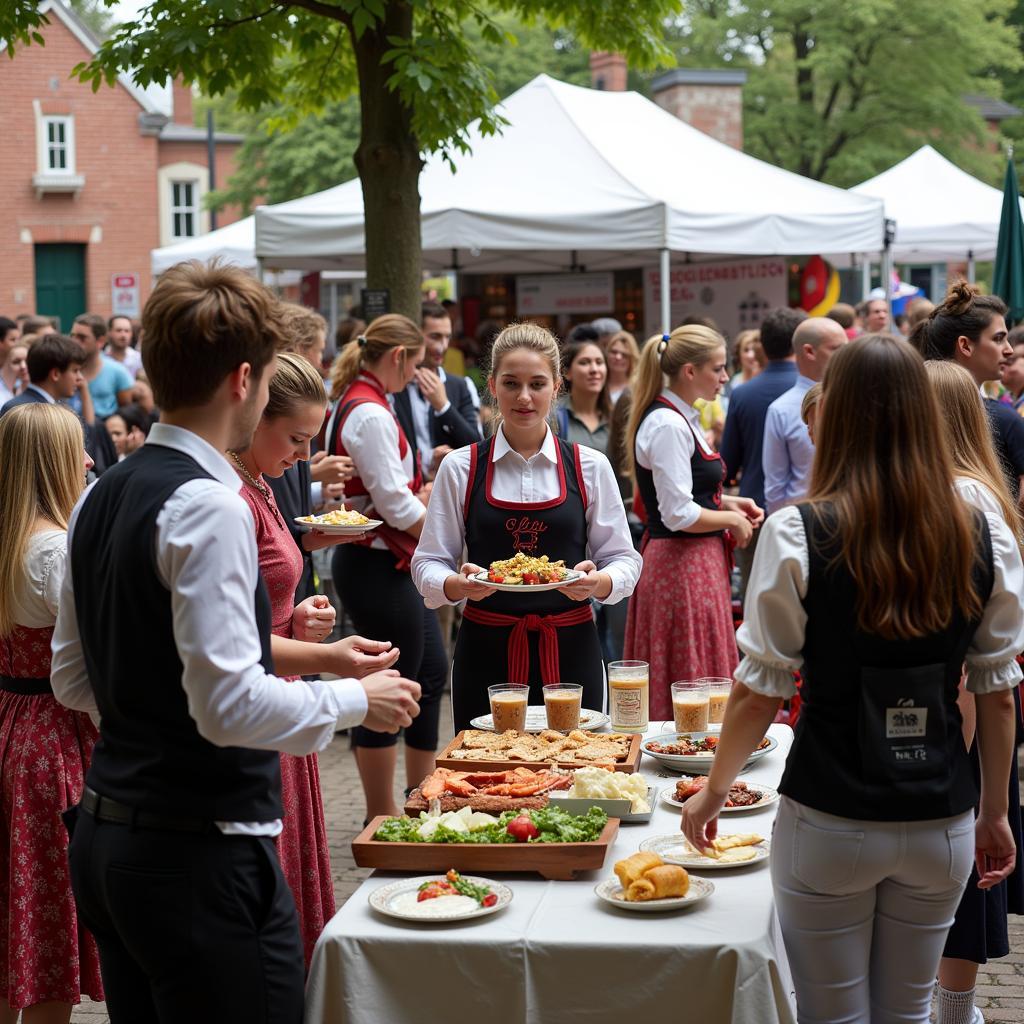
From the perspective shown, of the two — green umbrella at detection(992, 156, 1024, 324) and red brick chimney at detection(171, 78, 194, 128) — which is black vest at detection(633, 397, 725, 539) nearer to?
green umbrella at detection(992, 156, 1024, 324)

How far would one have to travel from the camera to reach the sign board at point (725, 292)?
1358cm

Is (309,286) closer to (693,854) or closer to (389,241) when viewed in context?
(389,241)

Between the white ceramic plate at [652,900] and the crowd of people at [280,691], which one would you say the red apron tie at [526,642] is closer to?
the crowd of people at [280,691]

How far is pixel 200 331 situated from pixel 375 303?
545cm

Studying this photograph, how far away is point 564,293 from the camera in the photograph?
540 inches

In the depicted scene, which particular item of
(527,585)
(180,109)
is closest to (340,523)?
(527,585)

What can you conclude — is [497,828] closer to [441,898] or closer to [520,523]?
[441,898]

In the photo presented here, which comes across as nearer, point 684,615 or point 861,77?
point 684,615

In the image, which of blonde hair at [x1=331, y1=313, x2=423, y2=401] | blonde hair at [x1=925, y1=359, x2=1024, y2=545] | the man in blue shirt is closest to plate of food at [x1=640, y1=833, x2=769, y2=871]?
blonde hair at [x1=925, y1=359, x2=1024, y2=545]

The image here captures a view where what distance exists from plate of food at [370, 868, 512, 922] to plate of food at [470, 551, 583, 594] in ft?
4.23

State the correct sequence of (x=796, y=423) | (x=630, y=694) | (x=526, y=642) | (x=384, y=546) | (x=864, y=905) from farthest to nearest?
(x=796, y=423) → (x=384, y=546) → (x=526, y=642) → (x=630, y=694) → (x=864, y=905)

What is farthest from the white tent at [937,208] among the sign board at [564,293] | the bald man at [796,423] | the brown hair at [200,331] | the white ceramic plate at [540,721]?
the brown hair at [200,331]

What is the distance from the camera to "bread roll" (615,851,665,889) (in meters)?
2.49

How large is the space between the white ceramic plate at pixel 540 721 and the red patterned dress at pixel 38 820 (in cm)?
105
